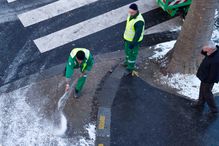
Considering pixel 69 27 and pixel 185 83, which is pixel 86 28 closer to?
pixel 69 27

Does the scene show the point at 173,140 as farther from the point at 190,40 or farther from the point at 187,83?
the point at 190,40

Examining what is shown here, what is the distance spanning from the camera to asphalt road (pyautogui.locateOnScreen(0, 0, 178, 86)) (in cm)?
1006

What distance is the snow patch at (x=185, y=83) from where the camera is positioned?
9219mm

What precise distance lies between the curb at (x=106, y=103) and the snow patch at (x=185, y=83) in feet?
3.50

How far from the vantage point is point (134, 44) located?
9.16m

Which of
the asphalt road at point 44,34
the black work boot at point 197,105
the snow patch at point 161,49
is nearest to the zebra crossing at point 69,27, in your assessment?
the asphalt road at point 44,34

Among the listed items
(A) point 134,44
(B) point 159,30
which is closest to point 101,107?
(A) point 134,44

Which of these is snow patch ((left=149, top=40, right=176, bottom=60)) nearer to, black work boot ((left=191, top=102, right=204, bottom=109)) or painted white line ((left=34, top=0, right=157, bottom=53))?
painted white line ((left=34, top=0, right=157, bottom=53))

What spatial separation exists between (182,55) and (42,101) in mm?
3327

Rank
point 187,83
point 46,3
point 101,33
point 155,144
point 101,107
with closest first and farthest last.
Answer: point 155,144 < point 101,107 < point 187,83 < point 101,33 < point 46,3

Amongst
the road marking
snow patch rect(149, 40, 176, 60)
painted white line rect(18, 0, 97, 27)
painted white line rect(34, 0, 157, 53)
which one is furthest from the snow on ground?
painted white line rect(18, 0, 97, 27)

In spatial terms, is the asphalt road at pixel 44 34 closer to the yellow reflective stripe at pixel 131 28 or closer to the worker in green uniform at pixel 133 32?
the worker in green uniform at pixel 133 32

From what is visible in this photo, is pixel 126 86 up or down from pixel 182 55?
down

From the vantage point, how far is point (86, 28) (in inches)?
441
